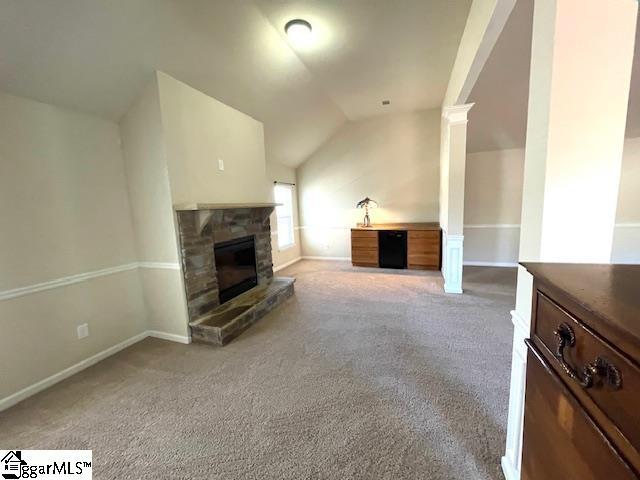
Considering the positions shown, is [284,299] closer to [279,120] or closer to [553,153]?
[279,120]

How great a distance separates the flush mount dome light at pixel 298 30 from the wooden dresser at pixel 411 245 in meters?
3.37

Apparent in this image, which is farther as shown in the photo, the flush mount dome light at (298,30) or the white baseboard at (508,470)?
the flush mount dome light at (298,30)

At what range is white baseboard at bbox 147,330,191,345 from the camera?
2700mm

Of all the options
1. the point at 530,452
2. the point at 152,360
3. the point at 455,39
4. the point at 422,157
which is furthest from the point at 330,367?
the point at 422,157

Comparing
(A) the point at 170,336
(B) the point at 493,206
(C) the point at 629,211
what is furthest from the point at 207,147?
(C) the point at 629,211

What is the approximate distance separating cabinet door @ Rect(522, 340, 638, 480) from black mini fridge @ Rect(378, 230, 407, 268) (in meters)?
4.26

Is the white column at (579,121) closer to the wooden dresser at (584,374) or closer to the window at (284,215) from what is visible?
the wooden dresser at (584,374)

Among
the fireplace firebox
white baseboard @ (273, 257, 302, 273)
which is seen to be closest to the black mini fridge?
white baseboard @ (273, 257, 302, 273)

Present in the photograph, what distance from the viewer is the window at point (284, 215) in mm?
5688

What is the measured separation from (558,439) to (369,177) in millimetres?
5387

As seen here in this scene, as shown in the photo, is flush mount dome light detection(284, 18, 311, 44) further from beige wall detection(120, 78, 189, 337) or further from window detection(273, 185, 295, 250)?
window detection(273, 185, 295, 250)

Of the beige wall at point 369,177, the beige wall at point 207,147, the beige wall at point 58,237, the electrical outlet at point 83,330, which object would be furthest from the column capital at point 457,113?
the electrical outlet at point 83,330

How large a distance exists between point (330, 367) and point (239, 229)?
206 centimetres

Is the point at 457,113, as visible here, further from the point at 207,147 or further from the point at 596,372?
the point at 596,372
